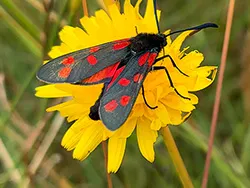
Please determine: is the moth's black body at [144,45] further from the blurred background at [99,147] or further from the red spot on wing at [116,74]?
the blurred background at [99,147]

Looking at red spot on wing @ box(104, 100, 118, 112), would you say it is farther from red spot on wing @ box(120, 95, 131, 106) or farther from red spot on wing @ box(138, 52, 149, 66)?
red spot on wing @ box(138, 52, 149, 66)

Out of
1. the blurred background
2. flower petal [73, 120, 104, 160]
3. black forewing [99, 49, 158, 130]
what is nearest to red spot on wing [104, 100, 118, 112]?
black forewing [99, 49, 158, 130]

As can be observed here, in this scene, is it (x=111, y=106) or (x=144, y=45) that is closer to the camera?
(x=111, y=106)

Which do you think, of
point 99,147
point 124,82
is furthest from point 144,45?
point 99,147

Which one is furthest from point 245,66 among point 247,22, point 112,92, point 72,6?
point 112,92

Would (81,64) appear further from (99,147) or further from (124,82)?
(99,147)

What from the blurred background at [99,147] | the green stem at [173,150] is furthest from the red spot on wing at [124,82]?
the blurred background at [99,147]
